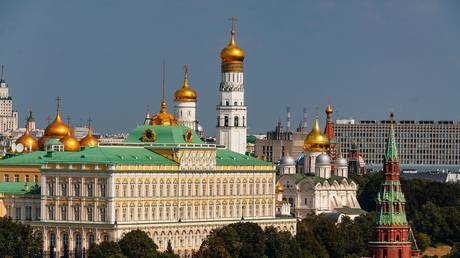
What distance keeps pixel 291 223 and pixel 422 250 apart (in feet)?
32.6

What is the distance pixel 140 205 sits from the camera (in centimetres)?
13512

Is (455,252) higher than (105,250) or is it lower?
higher

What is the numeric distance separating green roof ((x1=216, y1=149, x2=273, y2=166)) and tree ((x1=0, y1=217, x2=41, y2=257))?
20.5 m

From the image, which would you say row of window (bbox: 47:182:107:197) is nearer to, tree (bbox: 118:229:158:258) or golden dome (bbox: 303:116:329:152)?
tree (bbox: 118:229:158:258)

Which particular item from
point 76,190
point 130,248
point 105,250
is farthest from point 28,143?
point 105,250

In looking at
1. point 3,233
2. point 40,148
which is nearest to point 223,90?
point 40,148

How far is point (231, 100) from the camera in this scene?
17238 centimetres

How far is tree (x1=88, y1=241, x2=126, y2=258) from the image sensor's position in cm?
12388

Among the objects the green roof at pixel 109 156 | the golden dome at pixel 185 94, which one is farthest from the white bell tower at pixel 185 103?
the green roof at pixel 109 156

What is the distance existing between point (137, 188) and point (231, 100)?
126ft

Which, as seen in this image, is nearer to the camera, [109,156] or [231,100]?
[109,156]

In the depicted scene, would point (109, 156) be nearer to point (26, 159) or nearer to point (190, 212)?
point (190, 212)

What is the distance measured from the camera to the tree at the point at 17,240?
12862cm

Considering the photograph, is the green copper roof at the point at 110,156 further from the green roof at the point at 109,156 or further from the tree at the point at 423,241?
the tree at the point at 423,241
